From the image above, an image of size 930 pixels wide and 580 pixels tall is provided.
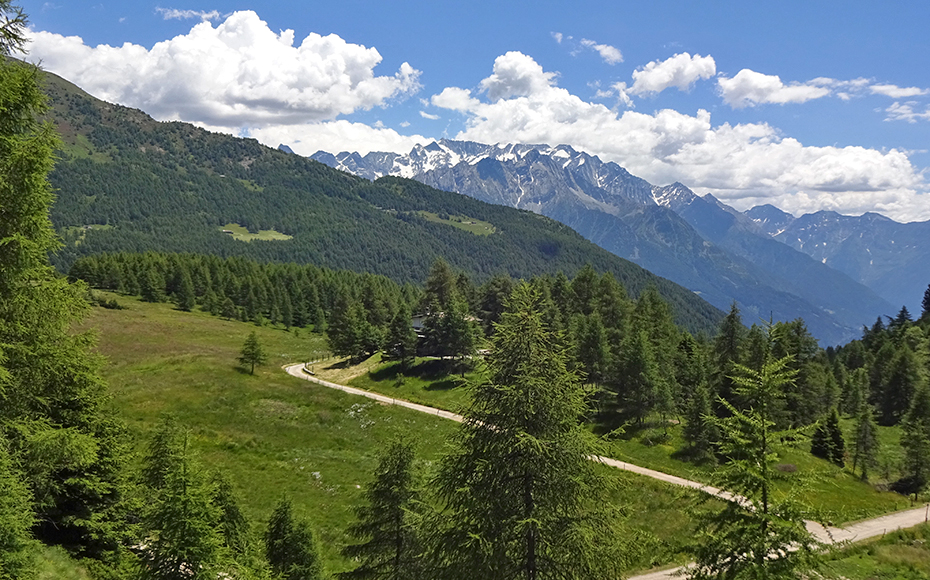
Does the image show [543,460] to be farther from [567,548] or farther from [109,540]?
[109,540]

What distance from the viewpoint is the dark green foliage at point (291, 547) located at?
22.0m

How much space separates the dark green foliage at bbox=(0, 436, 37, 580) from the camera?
10.2 metres

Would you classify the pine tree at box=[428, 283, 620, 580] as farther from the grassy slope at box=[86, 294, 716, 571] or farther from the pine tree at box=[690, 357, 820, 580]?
the grassy slope at box=[86, 294, 716, 571]

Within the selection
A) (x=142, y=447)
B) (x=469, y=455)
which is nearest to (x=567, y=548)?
(x=469, y=455)

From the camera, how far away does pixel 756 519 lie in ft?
36.9

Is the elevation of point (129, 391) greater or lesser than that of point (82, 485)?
lesser

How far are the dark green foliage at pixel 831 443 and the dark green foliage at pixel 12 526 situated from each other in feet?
209

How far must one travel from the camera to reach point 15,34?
438 inches

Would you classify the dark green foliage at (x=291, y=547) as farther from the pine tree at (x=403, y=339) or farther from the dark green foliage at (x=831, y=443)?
the pine tree at (x=403, y=339)

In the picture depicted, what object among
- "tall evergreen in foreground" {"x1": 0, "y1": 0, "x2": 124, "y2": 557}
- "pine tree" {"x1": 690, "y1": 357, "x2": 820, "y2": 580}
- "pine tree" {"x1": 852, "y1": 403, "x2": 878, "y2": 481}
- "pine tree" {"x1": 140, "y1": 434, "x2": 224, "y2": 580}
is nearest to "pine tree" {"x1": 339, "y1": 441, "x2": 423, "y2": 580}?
"pine tree" {"x1": 140, "y1": 434, "x2": 224, "y2": 580}

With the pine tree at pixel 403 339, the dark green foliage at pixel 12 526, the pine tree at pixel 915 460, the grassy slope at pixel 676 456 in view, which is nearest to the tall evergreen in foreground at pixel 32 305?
the dark green foliage at pixel 12 526

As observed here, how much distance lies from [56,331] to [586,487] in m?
13.0

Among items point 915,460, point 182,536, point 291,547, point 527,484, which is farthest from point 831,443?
point 182,536

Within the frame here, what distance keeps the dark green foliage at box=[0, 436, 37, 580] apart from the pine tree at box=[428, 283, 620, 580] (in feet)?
28.0
